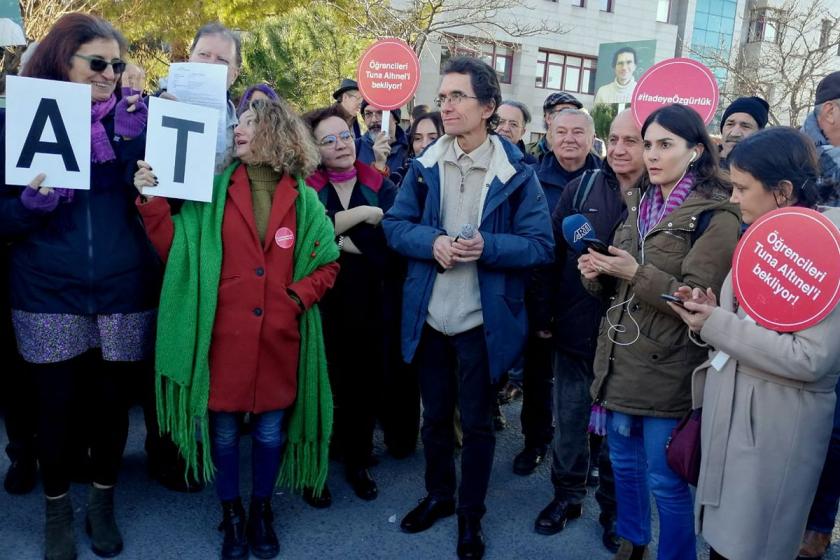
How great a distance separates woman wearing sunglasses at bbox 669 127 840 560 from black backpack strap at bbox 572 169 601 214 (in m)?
1.17

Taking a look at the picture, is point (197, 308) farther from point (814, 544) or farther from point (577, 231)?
point (814, 544)

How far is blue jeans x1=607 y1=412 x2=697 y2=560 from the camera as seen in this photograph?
114 inches

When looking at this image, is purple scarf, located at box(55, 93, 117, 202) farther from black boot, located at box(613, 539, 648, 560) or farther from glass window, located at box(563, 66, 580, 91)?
glass window, located at box(563, 66, 580, 91)

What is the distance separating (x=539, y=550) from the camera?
11.7 ft

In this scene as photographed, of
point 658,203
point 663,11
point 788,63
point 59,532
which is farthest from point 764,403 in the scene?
point 663,11

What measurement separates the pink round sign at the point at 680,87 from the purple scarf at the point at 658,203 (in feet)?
6.88

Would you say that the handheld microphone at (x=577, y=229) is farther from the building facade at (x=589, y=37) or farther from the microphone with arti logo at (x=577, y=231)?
the building facade at (x=589, y=37)

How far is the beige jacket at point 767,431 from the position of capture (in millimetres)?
2289

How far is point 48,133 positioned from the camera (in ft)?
9.48

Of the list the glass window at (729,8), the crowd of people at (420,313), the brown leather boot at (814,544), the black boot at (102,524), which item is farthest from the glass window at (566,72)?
the black boot at (102,524)

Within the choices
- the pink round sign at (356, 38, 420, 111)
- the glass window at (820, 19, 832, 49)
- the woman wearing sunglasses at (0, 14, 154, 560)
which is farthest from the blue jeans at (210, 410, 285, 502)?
the glass window at (820, 19, 832, 49)

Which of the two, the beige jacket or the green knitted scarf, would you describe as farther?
the green knitted scarf

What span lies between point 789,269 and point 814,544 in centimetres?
200

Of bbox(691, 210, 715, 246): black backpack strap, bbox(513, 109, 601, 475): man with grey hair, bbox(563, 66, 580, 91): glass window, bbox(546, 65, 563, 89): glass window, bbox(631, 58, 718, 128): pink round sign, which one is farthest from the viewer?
bbox(563, 66, 580, 91): glass window
